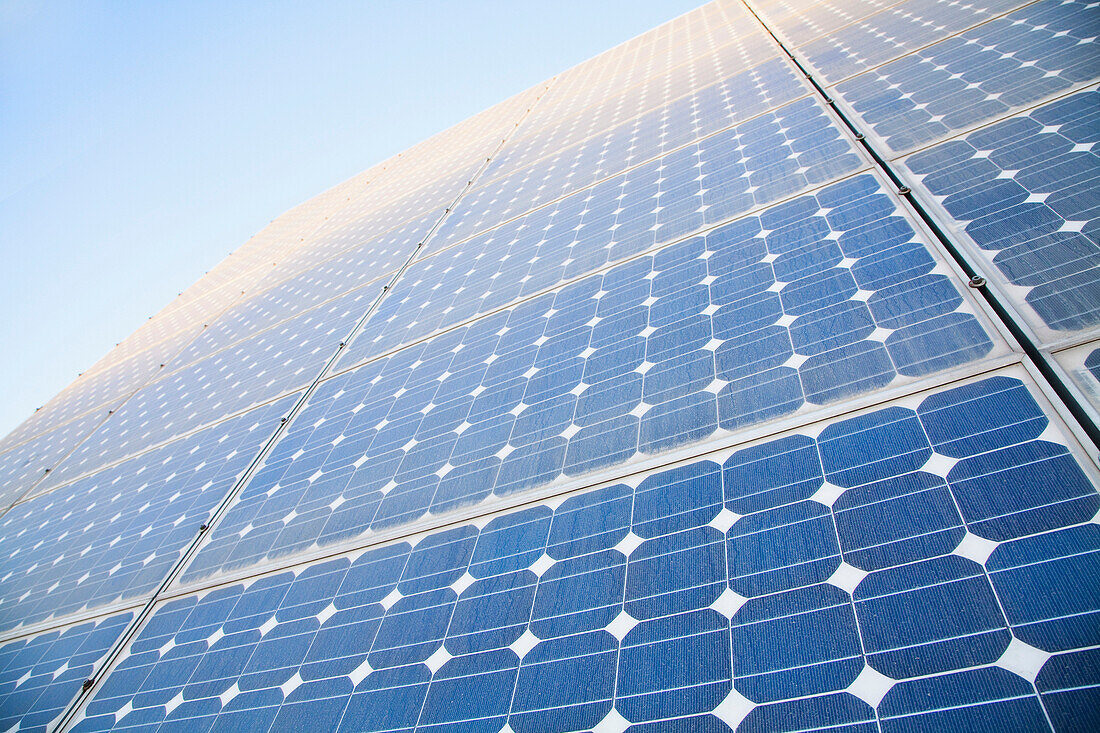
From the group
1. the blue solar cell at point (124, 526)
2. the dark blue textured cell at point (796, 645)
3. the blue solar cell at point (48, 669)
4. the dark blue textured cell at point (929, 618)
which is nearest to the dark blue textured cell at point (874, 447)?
the dark blue textured cell at point (929, 618)

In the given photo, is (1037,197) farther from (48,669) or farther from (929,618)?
(48,669)

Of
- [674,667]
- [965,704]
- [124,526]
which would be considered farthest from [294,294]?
[965,704]

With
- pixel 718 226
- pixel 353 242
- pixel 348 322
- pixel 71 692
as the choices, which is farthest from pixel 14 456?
pixel 718 226

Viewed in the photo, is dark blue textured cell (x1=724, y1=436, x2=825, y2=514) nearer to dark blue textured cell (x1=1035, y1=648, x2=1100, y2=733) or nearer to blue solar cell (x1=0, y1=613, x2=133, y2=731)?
dark blue textured cell (x1=1035, y1=648, x2=1100, y2=733)

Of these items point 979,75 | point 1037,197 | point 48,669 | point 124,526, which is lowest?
point 48,669

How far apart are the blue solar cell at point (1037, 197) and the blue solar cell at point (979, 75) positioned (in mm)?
481

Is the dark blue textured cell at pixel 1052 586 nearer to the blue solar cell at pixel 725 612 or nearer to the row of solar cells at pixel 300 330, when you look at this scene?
the blue solar cell at pixel 725 612

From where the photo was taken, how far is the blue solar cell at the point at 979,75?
576cm

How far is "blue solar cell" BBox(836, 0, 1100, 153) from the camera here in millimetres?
5758

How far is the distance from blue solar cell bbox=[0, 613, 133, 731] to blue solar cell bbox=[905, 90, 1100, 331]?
7754 millimetres

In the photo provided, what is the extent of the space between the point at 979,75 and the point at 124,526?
442 inches

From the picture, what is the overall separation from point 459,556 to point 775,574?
2.17m

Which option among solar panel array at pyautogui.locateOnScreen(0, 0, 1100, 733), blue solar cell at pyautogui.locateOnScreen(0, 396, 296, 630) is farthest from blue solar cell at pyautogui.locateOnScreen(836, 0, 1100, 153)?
blue solar cell at pyautogui.locateOnScreen(0, 396, 296, 630)

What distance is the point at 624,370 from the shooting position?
497cm
